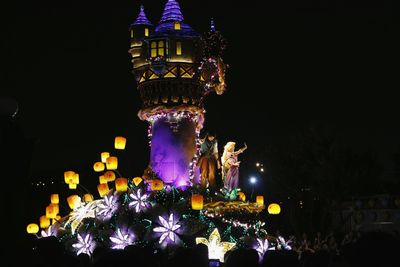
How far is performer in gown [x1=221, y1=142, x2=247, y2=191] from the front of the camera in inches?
1037

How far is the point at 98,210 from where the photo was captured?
24.6 m

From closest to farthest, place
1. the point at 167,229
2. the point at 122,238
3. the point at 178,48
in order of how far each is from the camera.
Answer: the point at 167,229 → the point at 122,238 → the point at 178,48

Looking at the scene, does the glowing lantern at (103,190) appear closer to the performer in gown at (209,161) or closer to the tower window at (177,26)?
the performer in gown at (209,161)

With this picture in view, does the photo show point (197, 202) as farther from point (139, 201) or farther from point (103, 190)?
point (103, 190)

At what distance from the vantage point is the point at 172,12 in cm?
2870

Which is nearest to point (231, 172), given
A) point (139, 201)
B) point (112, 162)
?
point (139, 201)

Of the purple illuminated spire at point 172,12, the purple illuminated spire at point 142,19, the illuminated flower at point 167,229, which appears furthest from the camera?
the purple illuminated spire at point 142,19

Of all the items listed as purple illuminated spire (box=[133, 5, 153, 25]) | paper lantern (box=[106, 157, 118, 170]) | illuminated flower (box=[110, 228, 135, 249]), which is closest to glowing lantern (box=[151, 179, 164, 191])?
illuminated flower (box=[110, 228, 135, 249])

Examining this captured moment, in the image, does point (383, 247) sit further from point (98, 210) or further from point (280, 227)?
point (280, 227)

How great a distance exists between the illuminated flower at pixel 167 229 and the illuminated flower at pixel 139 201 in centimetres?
112

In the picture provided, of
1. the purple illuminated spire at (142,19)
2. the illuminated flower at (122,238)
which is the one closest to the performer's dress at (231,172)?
the illuminated flower at (122,238)

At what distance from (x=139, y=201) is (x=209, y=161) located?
393 centimetres

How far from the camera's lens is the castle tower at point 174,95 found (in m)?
26.6

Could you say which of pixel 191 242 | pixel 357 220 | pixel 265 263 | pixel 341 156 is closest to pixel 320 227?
pixel 357 220
